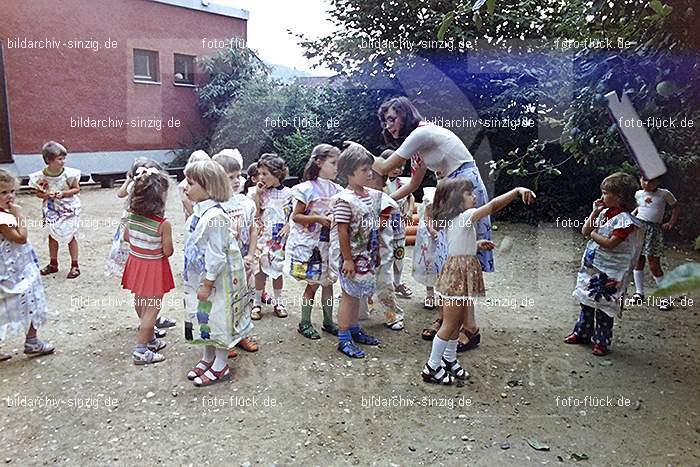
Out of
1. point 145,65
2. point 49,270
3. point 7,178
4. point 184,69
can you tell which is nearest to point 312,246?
point 7,178

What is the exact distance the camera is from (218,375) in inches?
134

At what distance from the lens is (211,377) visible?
11.1 ft

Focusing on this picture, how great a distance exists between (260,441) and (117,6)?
13.5 m

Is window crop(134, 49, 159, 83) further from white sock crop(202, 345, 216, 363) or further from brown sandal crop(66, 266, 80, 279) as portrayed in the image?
white sock crop(202, 345, 216, 363)

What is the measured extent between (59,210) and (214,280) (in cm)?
316

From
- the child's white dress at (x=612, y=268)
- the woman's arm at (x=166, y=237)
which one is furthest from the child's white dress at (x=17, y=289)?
the child's white dress at (x=612, y=268)

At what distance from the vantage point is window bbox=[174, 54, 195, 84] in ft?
49.7

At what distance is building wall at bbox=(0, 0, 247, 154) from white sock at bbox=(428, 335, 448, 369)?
11877 millimetres

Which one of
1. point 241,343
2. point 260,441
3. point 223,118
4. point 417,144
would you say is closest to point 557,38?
point 417,144

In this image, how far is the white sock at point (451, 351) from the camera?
11.4ft

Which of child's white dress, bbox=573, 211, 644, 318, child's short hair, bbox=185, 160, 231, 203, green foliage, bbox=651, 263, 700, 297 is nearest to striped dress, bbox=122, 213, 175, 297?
child's short hair, bbox=185, 160, 231, 203

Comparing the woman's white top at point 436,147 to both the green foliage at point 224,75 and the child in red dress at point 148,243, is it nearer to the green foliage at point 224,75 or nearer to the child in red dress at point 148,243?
the child in red dress at point 148,243

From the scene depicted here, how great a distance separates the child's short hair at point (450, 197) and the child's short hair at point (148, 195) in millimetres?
1785

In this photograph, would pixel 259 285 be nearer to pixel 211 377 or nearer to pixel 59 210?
pixel 211 377
